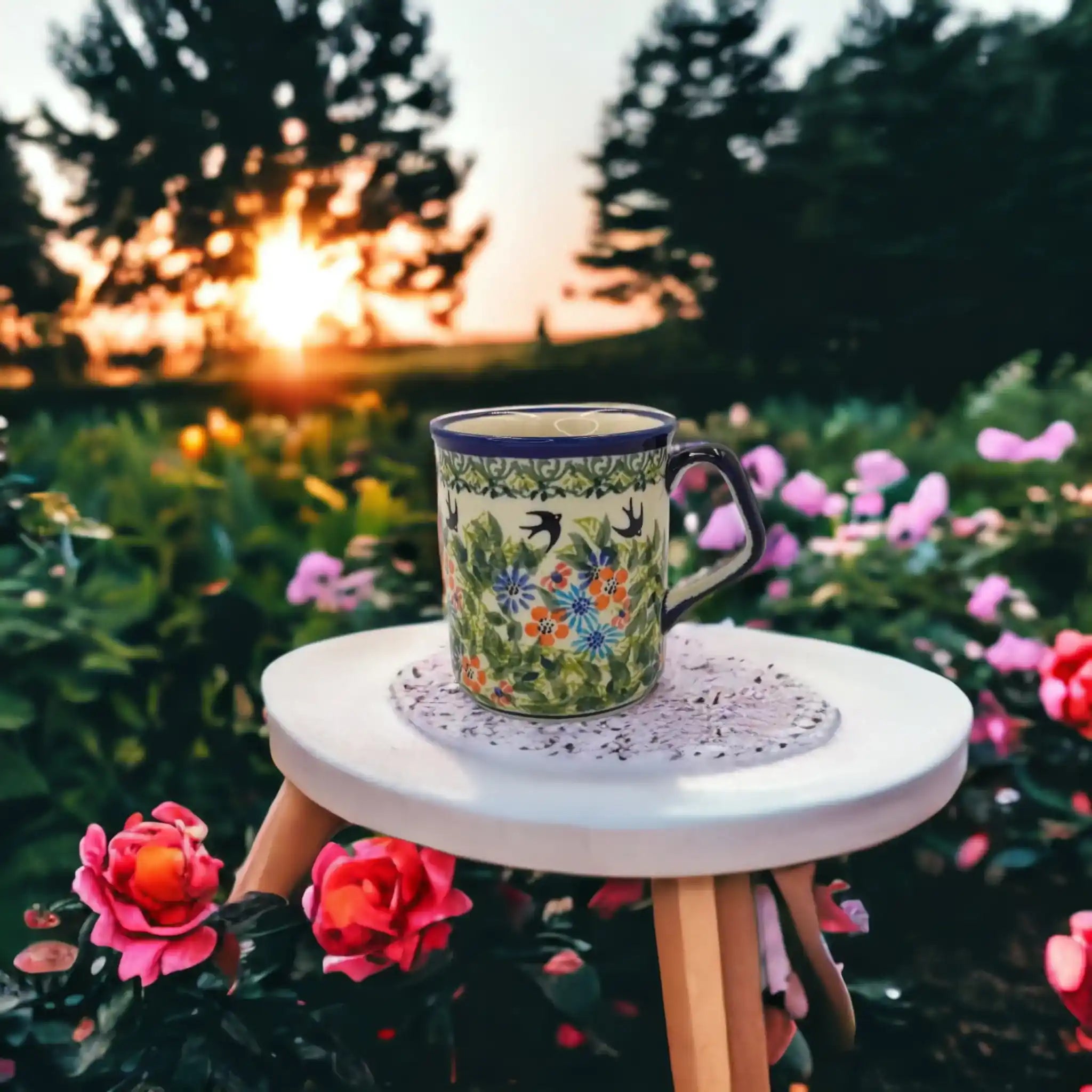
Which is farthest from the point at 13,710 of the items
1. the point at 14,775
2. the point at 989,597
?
the point at 989,597

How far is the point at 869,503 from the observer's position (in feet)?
3.69

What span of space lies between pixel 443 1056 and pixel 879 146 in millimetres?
1013

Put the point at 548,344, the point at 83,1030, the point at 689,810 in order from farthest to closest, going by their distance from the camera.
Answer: the point at 548,344
the point at 83,1030
the point at 689,810

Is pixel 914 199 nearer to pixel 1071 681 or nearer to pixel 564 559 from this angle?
pixel 1071 681

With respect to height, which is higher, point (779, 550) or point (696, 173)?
point (696, 173)

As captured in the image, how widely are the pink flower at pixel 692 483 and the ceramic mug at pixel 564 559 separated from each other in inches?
14.7

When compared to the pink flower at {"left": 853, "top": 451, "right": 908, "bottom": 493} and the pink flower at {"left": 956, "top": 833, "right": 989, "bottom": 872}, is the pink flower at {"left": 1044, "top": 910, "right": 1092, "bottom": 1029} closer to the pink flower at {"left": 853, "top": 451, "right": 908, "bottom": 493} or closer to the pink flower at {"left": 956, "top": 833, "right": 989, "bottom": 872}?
the pink flower at {"left": 956, "top": 833, "right": 989, "bottom": 872}

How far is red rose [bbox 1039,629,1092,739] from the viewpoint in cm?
99

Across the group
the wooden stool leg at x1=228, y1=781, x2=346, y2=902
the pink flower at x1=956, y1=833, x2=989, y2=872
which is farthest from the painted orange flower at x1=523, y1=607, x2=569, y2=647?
the pink flower at x1=956, y1=833, x2=989, y2=872

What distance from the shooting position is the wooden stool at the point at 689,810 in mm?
588

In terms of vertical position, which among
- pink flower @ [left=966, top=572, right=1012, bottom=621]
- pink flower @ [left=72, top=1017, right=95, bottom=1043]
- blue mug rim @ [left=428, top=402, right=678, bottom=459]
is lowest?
pink flower @ [left=72, top=1017, right=95, bottom=1043]

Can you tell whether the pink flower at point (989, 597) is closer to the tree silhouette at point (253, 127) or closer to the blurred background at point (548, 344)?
the blurred background at point (548, 344)

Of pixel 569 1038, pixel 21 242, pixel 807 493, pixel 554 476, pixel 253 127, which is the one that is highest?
pixel 253 127

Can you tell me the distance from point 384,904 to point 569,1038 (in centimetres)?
32
